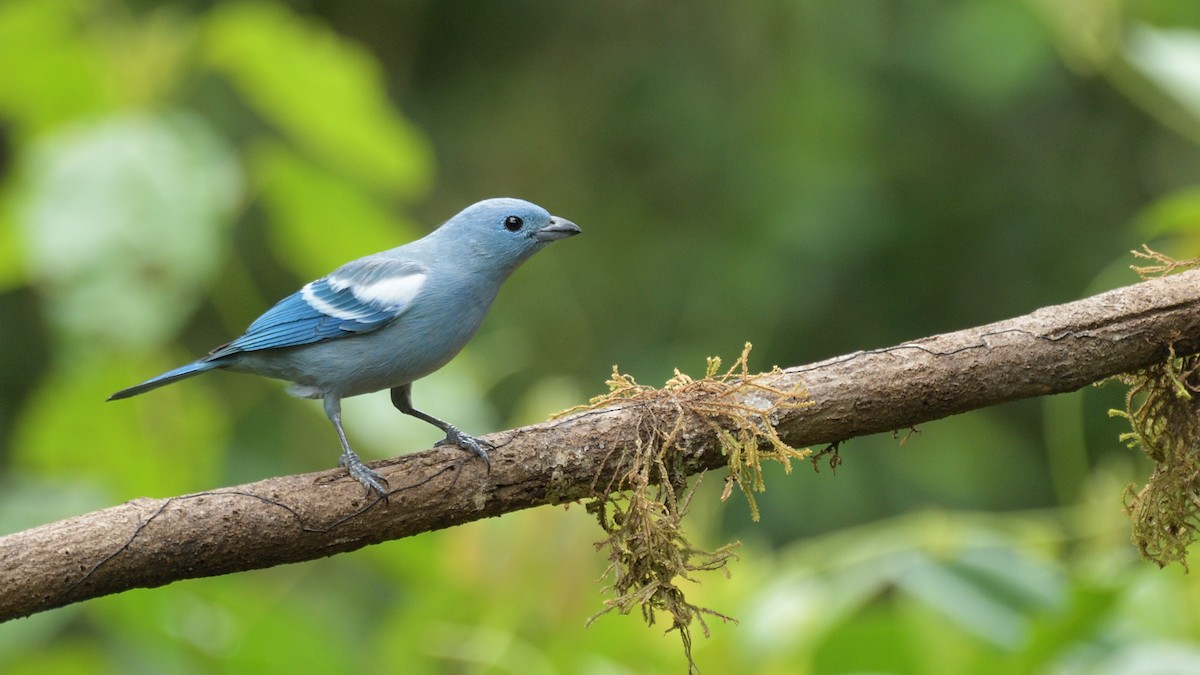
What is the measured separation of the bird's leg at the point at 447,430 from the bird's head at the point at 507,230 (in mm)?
493

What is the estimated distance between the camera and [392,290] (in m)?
3.62

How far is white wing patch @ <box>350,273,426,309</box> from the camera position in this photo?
3574 millimetres

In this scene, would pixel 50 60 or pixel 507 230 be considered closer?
pixel 507 230

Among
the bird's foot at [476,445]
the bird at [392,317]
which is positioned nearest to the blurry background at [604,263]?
the bird at [392,317]

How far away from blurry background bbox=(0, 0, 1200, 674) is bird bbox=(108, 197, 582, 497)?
0.37 meters

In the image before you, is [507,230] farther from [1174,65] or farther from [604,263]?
[604,263]

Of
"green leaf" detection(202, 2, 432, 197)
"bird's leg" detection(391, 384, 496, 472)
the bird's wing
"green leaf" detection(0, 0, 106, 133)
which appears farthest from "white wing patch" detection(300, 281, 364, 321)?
"green leaf" detection(0, 0, 106, 133)

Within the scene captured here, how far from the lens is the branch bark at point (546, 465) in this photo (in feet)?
8.82

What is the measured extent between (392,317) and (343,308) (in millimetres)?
204

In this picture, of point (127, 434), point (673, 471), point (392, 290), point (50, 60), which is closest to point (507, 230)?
point (392, 290)

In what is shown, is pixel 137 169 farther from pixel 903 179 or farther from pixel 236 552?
pixel 903 179

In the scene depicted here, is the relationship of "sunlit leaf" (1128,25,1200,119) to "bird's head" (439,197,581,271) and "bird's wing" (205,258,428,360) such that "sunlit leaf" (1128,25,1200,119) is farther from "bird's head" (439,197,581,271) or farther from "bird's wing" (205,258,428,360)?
"bird's wing" (205,258,428,360)

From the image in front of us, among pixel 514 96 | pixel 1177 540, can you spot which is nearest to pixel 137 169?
pixel 1177 540

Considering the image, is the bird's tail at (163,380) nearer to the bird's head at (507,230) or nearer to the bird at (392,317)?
the bird at (392,317)
